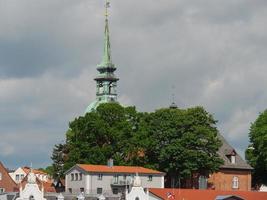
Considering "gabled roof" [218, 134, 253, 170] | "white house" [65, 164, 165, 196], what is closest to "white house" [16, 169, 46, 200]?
"white house" [65, 164, 165, 196]

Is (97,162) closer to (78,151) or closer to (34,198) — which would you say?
(78,151)

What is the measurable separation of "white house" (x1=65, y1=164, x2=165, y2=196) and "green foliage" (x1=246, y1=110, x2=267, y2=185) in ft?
65.5

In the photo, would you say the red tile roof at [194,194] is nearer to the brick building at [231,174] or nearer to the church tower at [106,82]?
the brick building at [231,174]

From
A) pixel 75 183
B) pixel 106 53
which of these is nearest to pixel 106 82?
pixel 106 53

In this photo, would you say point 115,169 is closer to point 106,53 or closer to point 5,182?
point 5,182

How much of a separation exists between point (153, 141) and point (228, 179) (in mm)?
17204

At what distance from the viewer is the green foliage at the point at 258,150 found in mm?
112875

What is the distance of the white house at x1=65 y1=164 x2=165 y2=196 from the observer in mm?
97250

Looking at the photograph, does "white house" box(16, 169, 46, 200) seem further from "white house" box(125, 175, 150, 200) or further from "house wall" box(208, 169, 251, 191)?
"house wall" box(208, 169, 251, 191)

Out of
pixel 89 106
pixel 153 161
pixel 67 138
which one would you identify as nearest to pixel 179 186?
pixel 153 161

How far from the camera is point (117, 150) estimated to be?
106625mm

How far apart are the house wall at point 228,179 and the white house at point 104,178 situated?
17.6 meters

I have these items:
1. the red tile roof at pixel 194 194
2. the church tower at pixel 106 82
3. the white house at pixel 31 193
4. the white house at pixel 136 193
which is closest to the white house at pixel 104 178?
the red tile roof at pixel 194 194

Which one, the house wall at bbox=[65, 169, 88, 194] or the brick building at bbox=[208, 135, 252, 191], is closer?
the house wall at bbox=[65, 169, 88, 194]
